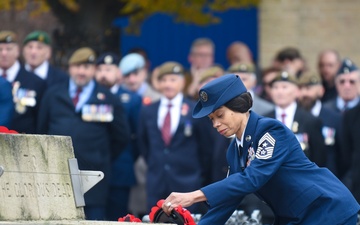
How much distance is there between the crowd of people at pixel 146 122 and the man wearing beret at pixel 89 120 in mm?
11

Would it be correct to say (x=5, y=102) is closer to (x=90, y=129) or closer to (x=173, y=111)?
(x=90, y=129)

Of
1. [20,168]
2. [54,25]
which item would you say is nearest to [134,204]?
[54,25]

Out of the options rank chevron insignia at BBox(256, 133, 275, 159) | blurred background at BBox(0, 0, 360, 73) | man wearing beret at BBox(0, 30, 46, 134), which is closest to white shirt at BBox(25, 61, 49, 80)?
man wearing beret at BBox(0, 30, 46, 134)

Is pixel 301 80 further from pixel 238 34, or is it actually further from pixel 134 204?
pixel 238 34

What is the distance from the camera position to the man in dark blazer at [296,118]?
43.6 feet

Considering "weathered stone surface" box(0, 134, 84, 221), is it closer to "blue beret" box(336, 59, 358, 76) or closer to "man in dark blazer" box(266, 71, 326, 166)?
"man in dark blazer" box(266, 71, 326, 166)

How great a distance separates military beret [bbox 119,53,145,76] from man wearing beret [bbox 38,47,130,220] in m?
1.32

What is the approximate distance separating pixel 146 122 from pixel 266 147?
565 centimetres

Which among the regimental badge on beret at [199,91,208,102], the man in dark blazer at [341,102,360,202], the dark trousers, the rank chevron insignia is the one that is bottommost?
the dark trousers

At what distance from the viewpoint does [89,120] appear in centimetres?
1366

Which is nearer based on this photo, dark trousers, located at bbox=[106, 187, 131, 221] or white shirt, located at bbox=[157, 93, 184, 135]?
white shirt, located at bbox=[157, 93, 184, 135]

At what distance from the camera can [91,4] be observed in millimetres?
17078

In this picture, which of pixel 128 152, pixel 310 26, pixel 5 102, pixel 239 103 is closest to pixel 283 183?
pixel 239 103

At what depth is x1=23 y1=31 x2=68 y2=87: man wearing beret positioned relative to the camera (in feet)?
48.2
